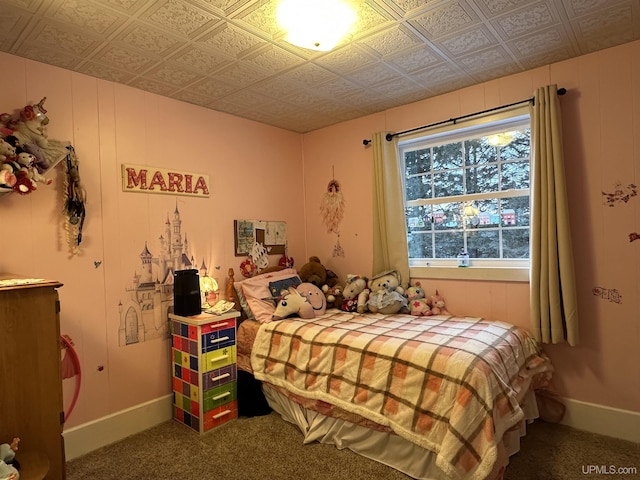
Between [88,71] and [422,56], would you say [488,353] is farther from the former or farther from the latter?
[88,71]

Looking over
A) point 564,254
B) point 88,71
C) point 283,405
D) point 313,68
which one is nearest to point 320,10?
point 313,68

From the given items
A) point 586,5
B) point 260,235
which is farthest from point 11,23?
point 586,5

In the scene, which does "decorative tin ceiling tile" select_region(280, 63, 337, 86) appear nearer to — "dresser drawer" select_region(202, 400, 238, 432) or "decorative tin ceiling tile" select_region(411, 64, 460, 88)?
"decorative tin ceiling tile" select_region(411, 64, 460, 88)

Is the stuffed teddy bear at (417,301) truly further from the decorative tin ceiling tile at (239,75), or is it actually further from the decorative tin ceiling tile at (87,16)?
the decorative tin ceiling tile at (87,16)

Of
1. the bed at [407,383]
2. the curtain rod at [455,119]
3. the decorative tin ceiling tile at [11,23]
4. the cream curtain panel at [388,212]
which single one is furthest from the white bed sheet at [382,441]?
the decorative tin ceiling tile at [11,23]

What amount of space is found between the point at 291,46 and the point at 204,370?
2108mm

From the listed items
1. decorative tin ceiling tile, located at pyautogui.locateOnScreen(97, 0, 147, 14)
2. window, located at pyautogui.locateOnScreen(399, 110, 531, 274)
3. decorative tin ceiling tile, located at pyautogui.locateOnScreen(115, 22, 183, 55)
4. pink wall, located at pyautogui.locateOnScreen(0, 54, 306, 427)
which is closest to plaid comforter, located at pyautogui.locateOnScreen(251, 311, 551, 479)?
window, located at pyautogui.locateOnScreen(399, 110, 531, 274)

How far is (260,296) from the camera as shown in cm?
305

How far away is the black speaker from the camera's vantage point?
103 inches

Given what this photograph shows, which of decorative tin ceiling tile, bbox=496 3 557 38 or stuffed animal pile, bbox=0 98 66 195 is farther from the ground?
decorative tin ceiling tile, bbox=496 3 557 38

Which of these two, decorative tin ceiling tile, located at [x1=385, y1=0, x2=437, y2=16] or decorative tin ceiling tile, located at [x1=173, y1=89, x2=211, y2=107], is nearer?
decorative tin ceiling tile, located at [x1=385, y1=0, x2=437, y2=16]

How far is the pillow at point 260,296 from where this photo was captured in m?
2.94

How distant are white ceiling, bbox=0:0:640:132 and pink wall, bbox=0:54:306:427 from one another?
160 mm

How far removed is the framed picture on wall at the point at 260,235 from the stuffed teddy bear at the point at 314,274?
0.34m
